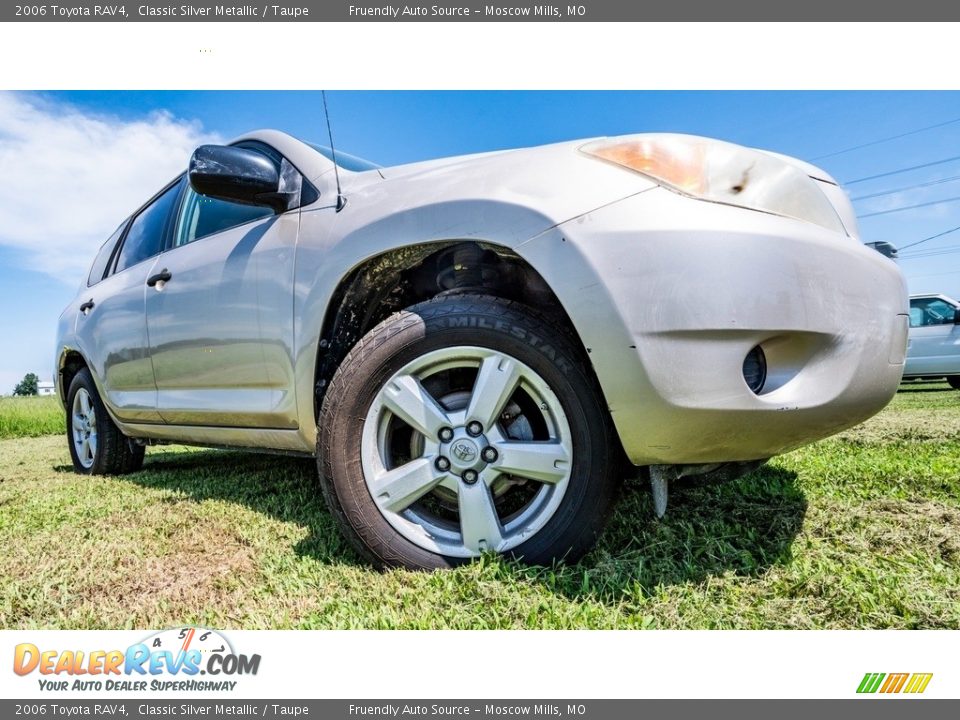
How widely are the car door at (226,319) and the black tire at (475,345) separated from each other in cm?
45

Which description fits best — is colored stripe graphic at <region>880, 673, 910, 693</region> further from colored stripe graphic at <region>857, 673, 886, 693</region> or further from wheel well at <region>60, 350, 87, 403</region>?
wheel well at <region>60, 350, 87, 403</region>

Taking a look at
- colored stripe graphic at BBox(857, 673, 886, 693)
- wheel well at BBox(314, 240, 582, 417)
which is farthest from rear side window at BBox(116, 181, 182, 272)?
colored stripe graphic at BBox(857, 673, 886, 693)

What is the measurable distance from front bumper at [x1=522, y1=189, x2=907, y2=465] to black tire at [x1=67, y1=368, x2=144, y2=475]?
10.8ft

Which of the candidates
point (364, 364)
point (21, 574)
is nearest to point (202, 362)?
point (21, 574)

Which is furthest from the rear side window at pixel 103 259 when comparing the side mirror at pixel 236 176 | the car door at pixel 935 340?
the car door at pixel 935 340

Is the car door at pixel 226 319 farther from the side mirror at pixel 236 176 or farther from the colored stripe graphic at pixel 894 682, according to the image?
the colored stripe graphic at pixel 894 682

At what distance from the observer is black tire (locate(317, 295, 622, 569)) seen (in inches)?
58.7

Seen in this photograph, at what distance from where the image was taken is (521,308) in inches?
62.5

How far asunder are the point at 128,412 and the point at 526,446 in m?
2.58

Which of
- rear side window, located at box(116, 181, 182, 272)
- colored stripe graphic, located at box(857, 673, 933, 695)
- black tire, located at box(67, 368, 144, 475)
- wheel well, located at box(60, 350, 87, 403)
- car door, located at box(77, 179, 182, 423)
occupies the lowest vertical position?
black tire, located at box(67, 368, 144, 475)

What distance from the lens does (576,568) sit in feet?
5.06

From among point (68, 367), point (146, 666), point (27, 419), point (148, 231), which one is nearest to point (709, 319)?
point (146, 666)

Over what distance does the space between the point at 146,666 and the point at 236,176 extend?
4.81ft

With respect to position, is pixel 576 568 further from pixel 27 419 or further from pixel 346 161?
pixel 27 419
